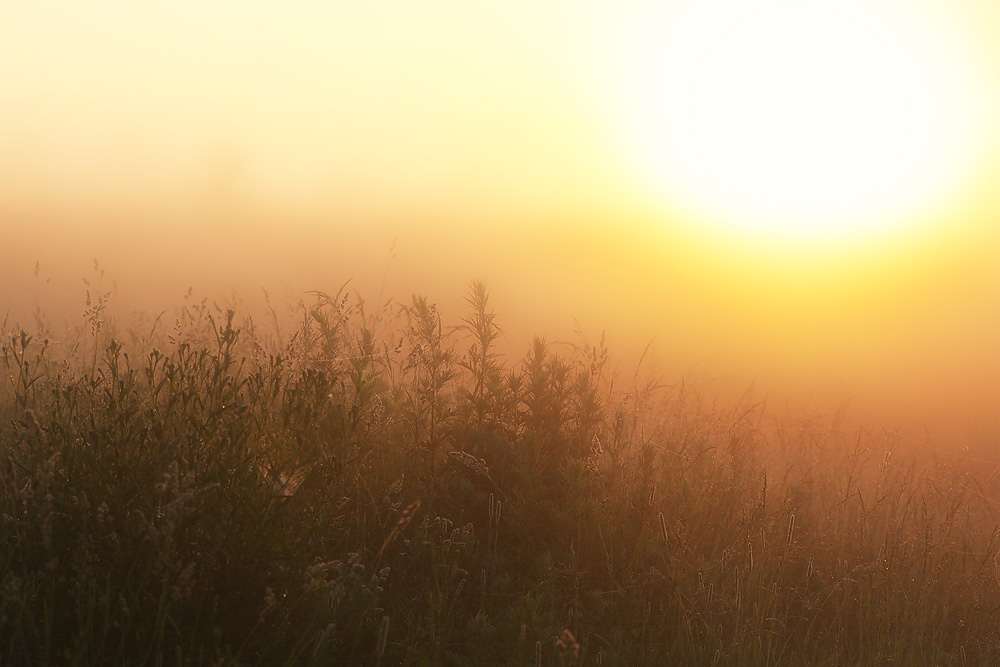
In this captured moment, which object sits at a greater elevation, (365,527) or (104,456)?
(104,456)

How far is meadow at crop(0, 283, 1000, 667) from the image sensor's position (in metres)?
2.11

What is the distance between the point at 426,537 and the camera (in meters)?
2.84

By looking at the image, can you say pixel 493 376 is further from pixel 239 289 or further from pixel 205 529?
pixel 239 289

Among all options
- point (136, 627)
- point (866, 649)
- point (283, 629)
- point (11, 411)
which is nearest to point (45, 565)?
point (136, 627)

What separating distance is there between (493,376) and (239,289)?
768 cm

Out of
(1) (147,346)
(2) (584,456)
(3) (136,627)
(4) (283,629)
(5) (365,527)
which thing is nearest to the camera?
(3) (136,627)

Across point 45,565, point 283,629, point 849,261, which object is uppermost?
point 849,261

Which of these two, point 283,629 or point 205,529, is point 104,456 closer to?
point 205,529

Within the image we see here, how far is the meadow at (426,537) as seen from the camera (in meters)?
2.11

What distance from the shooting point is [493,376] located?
11.6 ft

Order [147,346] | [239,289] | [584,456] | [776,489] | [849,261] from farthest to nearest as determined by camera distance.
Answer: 1. [849,261]
2. [239,289]
3. [147,346]
4. [776,489]
5. [584,456]

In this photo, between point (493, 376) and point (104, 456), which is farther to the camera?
point (493, 376)

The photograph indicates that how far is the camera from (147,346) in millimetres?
4730

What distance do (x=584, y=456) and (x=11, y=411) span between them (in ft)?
8.47
